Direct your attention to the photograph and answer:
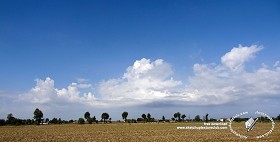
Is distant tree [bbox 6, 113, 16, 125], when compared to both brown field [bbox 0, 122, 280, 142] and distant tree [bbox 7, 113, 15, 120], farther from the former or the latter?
brown field [bbox 0, 122, 280, 142]

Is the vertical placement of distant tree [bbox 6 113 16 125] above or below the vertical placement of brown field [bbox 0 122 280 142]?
above

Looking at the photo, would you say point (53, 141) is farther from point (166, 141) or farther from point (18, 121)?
point (18, 121)

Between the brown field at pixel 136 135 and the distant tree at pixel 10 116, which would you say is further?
the distant tree at pixel 10 116

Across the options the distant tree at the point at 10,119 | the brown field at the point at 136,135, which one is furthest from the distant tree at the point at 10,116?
the brown field at the point at 136,135

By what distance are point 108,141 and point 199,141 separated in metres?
11.4

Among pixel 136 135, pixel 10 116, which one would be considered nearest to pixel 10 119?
pixel 10 116

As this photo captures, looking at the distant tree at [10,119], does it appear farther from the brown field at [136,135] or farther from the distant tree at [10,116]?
the brown field at [136,135]

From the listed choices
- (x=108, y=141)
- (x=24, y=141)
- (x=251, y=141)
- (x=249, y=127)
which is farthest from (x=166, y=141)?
(x=249, y=127)

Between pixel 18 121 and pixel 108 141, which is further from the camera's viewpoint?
pixel 18 121

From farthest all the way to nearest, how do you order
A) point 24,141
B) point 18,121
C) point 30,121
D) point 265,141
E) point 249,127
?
point 30,121 → point 18,121 → point 249,127 → point 24,141 → point 265,141

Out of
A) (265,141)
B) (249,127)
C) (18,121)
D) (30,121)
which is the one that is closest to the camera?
(265,141)

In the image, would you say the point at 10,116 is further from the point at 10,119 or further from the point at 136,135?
the point at 136,135

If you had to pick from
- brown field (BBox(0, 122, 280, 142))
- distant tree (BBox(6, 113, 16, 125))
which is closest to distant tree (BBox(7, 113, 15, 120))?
distant tree (BBox(6, 113, 16, 125))

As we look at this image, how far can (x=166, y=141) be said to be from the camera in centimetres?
3962
